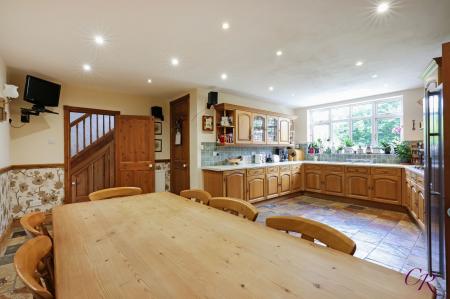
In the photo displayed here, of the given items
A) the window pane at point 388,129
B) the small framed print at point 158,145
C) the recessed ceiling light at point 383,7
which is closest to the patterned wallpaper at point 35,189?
the small framed print at point 158,145

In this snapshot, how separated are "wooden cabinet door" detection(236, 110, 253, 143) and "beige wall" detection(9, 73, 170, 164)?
2.41 m

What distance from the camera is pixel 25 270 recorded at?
76cm

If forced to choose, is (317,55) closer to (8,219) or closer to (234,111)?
(234,111)

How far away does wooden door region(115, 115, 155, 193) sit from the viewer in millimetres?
4328

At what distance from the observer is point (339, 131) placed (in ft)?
18.5

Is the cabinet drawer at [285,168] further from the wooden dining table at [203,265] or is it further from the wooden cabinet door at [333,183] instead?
the wooden dining table at [203,265]

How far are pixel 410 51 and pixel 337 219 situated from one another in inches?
102

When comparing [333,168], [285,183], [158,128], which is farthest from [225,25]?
[333,168]

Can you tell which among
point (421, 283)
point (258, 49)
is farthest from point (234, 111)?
point (421, 283)

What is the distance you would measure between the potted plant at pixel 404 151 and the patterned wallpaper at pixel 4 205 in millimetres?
6647

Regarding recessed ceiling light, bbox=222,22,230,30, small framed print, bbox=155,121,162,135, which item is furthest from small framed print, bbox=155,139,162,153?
recessed ceiling light, bbox=222,22,230,30

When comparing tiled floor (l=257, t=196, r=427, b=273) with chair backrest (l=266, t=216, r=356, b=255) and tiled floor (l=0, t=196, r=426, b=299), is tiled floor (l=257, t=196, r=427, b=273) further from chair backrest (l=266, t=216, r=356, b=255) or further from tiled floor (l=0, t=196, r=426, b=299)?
chair backrest (l=266, t=216, r=356, b=255)

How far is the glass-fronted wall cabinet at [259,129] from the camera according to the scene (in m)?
4.86

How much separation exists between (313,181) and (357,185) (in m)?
0.97
